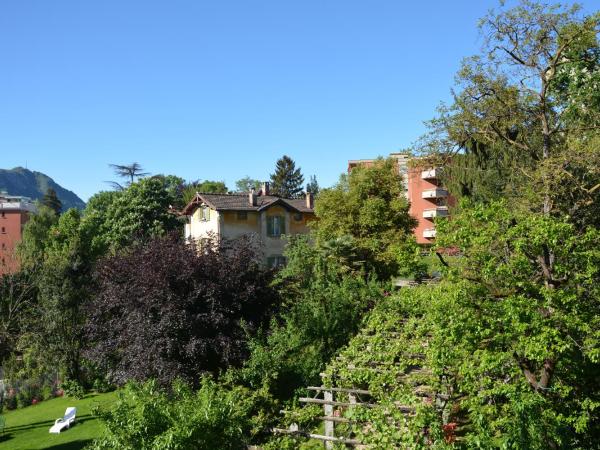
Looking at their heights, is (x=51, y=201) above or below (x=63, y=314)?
above

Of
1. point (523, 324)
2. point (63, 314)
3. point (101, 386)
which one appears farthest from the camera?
point (63, 314)

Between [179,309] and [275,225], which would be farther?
[275,225]

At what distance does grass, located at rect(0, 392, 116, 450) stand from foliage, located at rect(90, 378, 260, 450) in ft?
18.8

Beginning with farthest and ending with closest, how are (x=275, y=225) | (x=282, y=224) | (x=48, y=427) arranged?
(x=282, y=224), (x=275, y=225), (x=48, y=427)

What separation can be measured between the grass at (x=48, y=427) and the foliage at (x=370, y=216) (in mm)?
10694

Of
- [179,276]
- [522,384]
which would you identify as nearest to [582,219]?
[522,384]

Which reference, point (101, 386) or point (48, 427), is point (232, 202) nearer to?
point (101, 386)

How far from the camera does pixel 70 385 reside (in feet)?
75.6

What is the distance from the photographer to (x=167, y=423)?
8445 mm

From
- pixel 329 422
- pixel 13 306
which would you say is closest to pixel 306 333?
pixel 329 422

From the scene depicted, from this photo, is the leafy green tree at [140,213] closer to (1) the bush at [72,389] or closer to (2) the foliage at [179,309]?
(1) the bush at [72,389]

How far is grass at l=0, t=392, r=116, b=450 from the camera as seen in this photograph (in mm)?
16344

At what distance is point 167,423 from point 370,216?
53.9 ft

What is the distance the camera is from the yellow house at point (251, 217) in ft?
127
